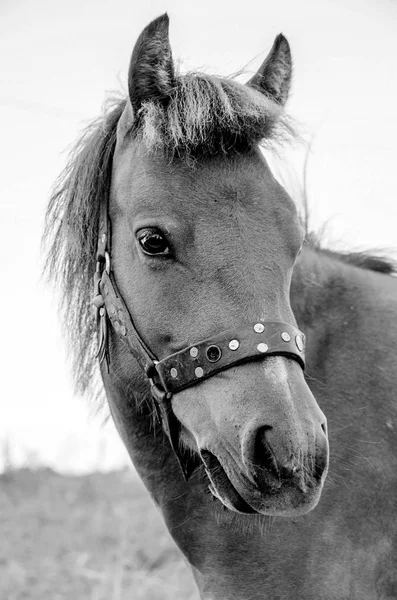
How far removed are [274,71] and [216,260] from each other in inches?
51.9

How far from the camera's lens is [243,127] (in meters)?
3.21

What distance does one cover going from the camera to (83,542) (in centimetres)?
823

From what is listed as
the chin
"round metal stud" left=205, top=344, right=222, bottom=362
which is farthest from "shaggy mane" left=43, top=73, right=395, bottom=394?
the chin

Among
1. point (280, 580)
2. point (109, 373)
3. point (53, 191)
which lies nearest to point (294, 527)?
point (280, 580)

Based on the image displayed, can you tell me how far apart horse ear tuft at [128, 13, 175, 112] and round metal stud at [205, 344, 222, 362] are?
1.25m

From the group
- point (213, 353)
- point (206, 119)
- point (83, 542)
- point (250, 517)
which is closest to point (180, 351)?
point (213, 353)

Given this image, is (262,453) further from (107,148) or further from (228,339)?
(107,148)

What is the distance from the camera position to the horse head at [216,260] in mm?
2584

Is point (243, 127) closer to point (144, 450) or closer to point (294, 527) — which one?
point (144, 450)

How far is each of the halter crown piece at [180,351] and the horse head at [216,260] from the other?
0.03m

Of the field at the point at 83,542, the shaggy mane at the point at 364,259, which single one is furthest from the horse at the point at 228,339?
the field at the point at 83,542

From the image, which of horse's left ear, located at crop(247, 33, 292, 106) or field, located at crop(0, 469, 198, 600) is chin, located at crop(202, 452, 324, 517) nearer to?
horse's left ear, located at crop(247, 33, 292, 106)

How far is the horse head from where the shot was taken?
2.58 meters

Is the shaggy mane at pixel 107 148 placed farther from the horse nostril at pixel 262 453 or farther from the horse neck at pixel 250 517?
the horse nostril at pixel 262 453
